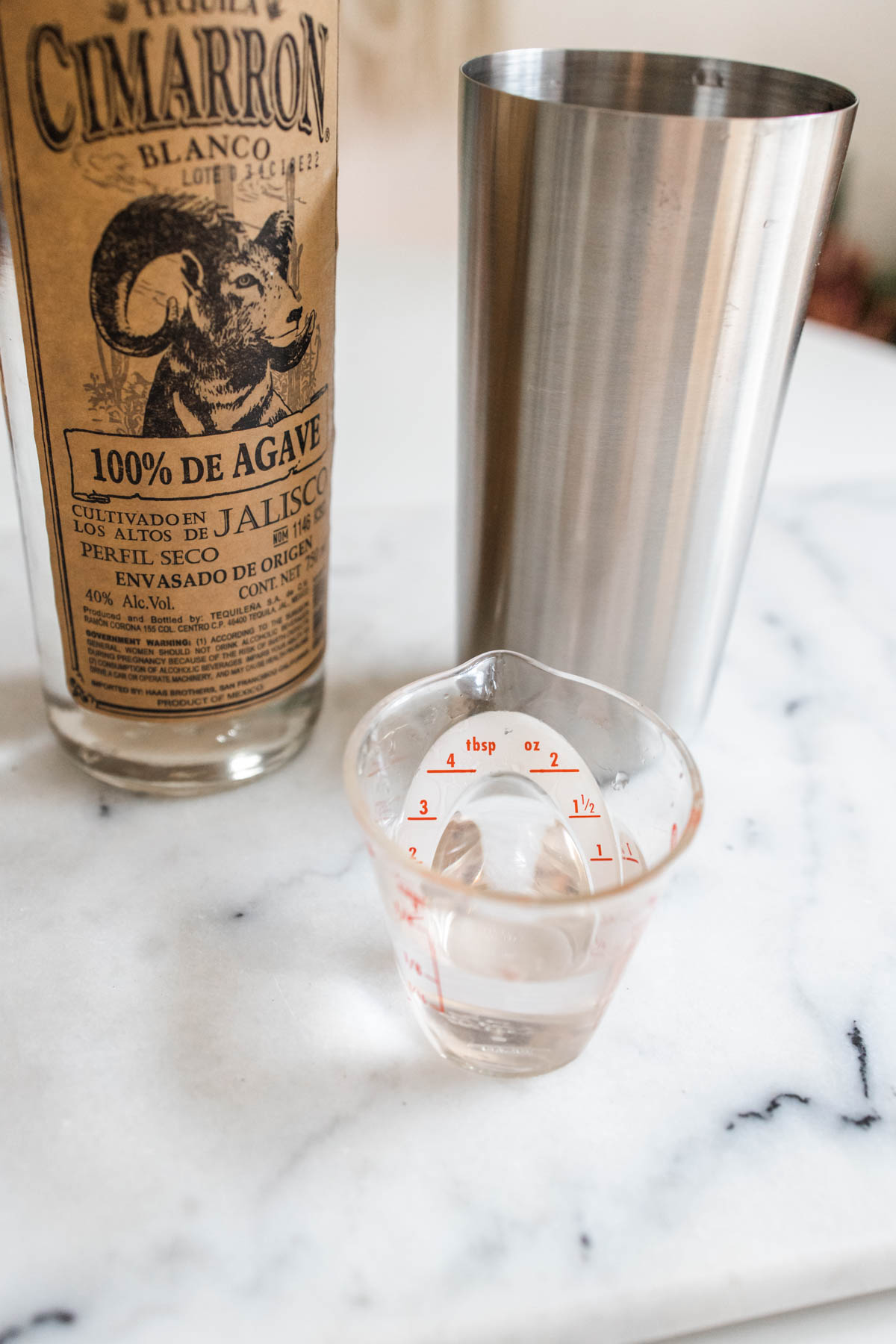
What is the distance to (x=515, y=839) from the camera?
13.8 inches

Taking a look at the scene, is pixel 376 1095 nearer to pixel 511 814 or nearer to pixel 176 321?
pixel 511 814

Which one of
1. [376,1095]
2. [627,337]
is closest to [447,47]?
[627,337]

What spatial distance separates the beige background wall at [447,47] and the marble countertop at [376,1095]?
0.75m

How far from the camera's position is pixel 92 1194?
0.26 meters

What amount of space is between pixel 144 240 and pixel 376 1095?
0.72ft

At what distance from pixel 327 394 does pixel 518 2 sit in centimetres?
81

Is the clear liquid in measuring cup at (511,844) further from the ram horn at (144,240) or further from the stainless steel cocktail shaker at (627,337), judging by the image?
the ram horn at (144,240)

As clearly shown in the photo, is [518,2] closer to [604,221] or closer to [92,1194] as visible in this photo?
[604,221]

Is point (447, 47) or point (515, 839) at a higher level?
point (447, 47)

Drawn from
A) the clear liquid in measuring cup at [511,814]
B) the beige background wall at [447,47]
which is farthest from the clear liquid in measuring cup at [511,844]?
the beige background wall at [447,47]

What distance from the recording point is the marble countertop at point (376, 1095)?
0.82 ft

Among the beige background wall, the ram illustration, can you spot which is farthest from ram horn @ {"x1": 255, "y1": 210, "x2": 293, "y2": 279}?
the beige background wall

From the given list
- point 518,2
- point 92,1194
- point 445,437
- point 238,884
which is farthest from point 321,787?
point 518,2

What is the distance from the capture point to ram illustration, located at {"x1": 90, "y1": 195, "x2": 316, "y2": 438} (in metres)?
0.28
